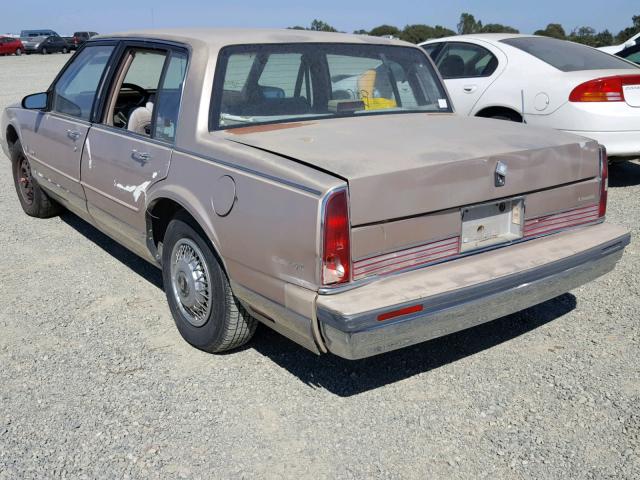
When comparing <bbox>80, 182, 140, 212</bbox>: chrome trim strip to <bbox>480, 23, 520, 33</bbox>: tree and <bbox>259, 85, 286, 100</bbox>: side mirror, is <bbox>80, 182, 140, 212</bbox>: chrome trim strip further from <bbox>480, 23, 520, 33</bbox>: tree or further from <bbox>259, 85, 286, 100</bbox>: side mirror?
<bbox>480, 23, 520, 33</bbox>: tree

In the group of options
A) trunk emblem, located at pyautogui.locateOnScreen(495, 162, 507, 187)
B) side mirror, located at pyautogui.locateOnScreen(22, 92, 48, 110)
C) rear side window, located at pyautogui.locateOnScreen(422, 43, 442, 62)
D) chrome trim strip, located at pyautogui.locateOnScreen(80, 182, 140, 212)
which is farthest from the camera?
rear side window, located at pyautogui.locateOnScreen(422, 43, 442, 62)

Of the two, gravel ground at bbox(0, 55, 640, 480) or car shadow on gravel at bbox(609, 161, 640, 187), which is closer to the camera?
gravel ground at bbox(0, 55, 640, 480)

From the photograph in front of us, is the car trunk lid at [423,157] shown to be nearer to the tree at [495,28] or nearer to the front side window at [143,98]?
the front side window at [143,98]

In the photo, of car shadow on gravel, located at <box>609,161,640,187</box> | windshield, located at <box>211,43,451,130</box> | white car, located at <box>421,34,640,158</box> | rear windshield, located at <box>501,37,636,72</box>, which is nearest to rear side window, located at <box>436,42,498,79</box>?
white car, located at <box>421,34,640,158</box>

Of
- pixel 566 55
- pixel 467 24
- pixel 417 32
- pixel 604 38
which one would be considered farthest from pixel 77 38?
pixel 566 55

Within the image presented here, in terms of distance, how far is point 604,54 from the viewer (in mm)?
7375

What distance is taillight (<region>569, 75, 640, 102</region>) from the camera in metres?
6.37

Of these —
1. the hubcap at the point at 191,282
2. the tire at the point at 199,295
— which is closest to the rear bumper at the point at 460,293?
the tire at the point at 199,295

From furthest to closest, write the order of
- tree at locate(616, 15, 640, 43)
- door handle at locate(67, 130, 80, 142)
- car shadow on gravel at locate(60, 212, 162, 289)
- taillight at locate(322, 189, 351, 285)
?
tree at locate(616, 15, 640, 43), car shadow on gravel at locate(60, 212, 162, 289), door handle at locate(67, 130, 80, 142), taillight at locate(322, 189, 351, 285)

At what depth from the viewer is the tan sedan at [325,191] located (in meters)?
2.76

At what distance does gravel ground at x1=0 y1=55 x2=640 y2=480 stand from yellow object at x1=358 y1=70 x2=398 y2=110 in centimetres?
140

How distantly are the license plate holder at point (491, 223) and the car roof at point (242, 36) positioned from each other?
1555 millimetres

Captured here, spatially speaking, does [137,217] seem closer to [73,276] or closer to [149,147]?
[149,147]

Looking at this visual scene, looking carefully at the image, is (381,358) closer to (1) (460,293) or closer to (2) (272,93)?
(1) (460,293)
